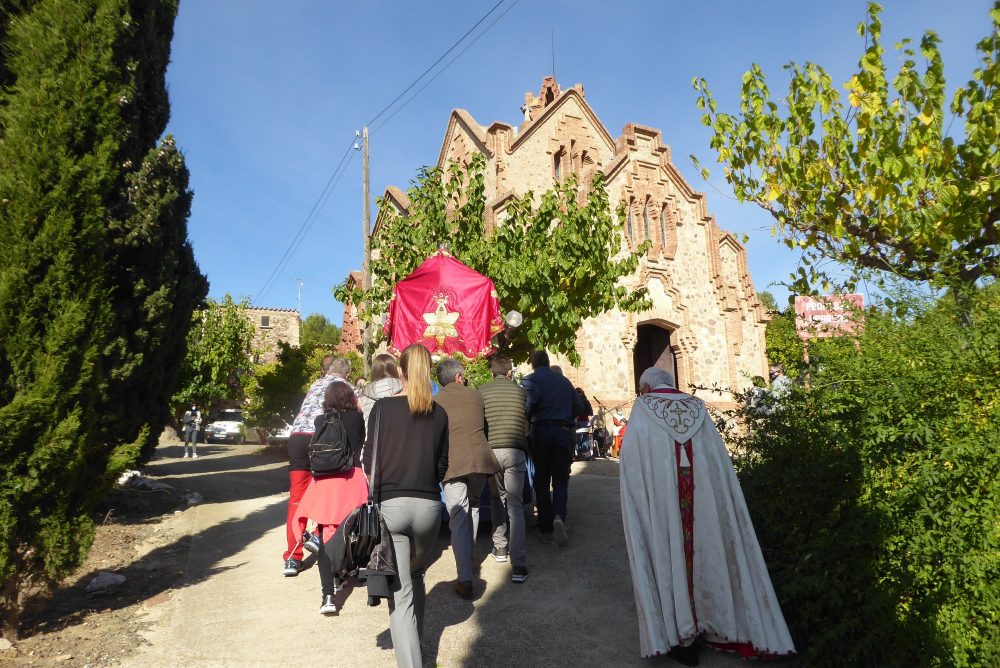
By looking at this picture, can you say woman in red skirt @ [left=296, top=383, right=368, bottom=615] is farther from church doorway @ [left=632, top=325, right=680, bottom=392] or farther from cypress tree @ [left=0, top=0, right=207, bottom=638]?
church doorway @ [left=632, top=325, right=680, bottom=392]

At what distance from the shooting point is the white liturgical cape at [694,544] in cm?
406

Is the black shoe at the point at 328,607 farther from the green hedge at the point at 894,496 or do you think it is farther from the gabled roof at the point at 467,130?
the gabled roof at the point at 467,130

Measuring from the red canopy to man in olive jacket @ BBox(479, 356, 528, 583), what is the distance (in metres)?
2.41

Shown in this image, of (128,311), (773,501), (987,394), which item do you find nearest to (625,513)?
(773,501)

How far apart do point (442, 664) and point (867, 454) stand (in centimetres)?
315

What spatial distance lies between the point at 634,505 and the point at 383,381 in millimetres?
2614

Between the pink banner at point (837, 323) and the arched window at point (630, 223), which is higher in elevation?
the arched window at point (630, 223)

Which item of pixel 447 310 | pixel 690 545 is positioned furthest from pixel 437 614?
pixel 447 310

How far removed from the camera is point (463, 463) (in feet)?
17.0

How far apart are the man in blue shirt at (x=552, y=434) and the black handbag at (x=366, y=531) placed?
3060mm

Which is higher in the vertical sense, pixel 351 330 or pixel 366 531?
pixel 351 330

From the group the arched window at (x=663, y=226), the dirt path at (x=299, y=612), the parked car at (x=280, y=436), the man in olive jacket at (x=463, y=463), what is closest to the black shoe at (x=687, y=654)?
the dirt path at (x=299, y=612)

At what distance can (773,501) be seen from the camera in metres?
4.50

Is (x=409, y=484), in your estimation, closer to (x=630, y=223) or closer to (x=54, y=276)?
(x=54, y=276)
